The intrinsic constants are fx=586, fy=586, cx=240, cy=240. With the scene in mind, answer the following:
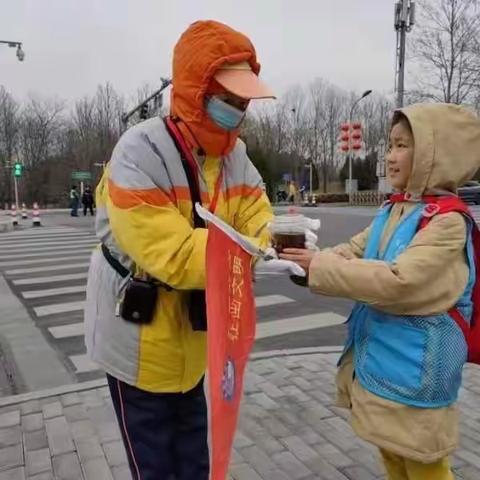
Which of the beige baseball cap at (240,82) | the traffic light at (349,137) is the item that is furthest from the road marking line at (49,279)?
the traffic light at (349,137)

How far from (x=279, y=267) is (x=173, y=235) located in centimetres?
34

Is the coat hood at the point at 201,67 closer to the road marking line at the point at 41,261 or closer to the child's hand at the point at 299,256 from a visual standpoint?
the child's hand at the point at 299,256

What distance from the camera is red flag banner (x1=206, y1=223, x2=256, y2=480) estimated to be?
1.64m

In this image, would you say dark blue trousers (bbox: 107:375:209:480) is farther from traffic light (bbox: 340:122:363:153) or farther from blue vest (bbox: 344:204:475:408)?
traffic light (bbox: 340:122:363:153)

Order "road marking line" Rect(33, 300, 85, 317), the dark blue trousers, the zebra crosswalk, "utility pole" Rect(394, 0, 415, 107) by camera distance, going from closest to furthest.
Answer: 1. the dark blue trousers
2. the zebra crosswalk
3. "road marking line" Rect(33, 300, 85, 317)
4. "utility pole" Rect(394, 0, 415, 107)

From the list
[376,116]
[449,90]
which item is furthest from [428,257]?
[376,116]

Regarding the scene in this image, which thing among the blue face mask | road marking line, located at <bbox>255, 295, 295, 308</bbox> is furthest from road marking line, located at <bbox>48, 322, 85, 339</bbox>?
the blue face mask

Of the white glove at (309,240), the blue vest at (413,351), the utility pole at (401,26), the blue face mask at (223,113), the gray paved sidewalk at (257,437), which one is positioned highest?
the utility pole at (401,26)

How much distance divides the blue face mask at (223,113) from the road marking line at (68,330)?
4.60 meters

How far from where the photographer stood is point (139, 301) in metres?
2.02

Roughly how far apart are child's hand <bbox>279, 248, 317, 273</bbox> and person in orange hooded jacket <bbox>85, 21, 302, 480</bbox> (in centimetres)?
5

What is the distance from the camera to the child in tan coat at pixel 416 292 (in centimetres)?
185

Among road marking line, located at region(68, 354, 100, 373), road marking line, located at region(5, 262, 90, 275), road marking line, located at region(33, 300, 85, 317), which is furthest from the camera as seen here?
road marking line, located at region(5, 262, 90, 275)

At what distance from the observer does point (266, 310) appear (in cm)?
721
